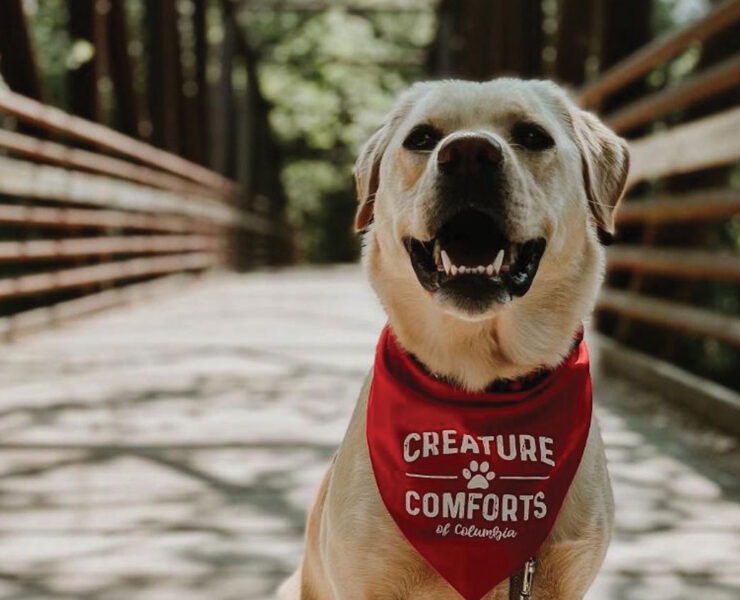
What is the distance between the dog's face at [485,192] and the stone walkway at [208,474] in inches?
39.8

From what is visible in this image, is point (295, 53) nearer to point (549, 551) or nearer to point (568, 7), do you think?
point (568, 7)

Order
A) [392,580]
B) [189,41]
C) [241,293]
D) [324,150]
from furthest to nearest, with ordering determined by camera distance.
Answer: [324,150]
[189,41]
[241,293]
[392,580]

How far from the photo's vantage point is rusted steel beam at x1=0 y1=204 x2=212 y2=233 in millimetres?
6234

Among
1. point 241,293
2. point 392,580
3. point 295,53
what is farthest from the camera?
point 295,53

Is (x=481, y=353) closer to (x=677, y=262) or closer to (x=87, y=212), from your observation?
(x=677, y=262)

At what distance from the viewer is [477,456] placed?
2258mm

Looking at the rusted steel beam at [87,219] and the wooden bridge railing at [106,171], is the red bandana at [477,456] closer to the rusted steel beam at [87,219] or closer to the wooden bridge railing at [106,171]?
the wooden bridge railing at [106,171]

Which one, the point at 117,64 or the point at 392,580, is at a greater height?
the point at 117,64

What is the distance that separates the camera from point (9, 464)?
360cm

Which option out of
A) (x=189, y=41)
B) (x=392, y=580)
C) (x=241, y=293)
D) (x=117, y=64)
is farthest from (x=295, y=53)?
(x=392, y=580)

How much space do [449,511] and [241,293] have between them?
9.59 metres

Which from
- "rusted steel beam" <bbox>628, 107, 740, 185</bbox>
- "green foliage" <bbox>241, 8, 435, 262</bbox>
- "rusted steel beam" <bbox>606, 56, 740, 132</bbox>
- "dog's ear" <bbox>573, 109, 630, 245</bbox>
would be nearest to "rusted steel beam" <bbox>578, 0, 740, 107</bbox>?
"rusted steel beam" <bbox>606, 56, 740, 132</bbox>

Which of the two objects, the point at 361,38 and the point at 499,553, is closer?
the point at 499,553

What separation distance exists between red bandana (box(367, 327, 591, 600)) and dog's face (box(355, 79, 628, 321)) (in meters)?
0.25
